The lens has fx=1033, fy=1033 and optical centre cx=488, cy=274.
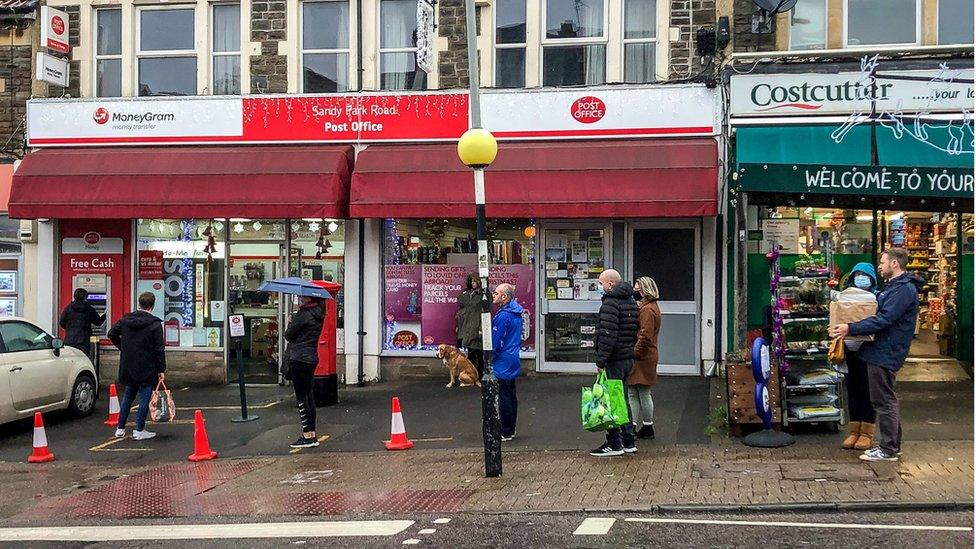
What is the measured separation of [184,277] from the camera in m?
16.7

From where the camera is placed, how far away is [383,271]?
52.7ft

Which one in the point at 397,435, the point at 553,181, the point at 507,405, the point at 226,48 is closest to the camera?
the point at 507,405

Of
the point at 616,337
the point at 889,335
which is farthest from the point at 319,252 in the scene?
the point at 889,335

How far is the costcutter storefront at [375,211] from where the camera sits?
1479 centimetres

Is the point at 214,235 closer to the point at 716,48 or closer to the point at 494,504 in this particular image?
the point at 716,48

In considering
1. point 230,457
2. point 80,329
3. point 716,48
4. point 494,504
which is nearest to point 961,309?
point 716,48

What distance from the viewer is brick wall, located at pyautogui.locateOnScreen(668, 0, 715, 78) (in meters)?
15.0

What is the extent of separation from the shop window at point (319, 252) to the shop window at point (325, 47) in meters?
2.12

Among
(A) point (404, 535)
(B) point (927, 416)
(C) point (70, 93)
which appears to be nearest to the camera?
(A) point (404, 535)

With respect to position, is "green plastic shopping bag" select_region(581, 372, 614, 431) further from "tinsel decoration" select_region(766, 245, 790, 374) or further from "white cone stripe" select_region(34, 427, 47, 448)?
"white cone stripe" select_region(34, 427, 47, 448)

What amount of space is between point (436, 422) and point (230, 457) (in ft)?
8.51

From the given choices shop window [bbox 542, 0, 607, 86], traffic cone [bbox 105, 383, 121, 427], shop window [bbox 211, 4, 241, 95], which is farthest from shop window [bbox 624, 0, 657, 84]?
traffic cone [bbox 105, 383, 121, 427]

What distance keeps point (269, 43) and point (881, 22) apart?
9.10 m

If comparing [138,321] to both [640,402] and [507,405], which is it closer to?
[507,405]
